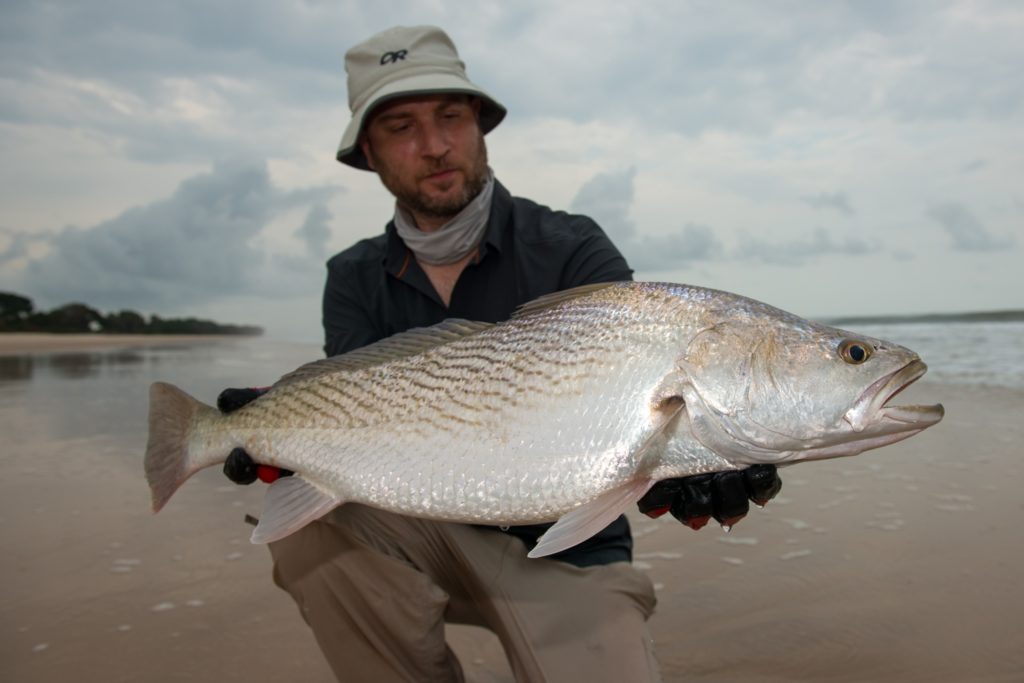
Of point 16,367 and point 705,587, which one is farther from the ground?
point 16,367

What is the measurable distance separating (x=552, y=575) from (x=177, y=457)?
1.53 metres

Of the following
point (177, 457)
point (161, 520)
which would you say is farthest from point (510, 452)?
point (161, 520)

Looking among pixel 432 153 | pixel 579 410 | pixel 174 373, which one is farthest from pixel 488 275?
pixel 174 373

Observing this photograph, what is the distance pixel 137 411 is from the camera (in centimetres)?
934

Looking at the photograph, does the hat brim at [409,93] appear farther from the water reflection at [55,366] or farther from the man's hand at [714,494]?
the water reflection at [55,366]

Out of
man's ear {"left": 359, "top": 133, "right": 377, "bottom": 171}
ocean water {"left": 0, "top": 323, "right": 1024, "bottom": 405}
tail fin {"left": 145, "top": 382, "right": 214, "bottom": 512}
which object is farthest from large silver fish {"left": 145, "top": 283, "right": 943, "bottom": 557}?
ocean water {"left": 0, "top": 323, "right": 1024, "bottom": 405}

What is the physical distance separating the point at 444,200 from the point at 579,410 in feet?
5.32

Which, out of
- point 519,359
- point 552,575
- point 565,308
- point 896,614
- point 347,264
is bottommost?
Answer: point 896,614

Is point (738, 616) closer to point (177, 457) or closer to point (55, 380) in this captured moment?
point (177, 457)

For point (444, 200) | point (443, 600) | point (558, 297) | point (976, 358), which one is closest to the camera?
point (558, 297)

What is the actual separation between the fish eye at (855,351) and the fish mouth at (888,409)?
0.27 ft

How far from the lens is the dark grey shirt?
3.44m

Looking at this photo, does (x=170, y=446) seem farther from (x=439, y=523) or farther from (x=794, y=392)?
(x=794, y=392)

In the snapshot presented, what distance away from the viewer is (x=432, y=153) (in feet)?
11.8
